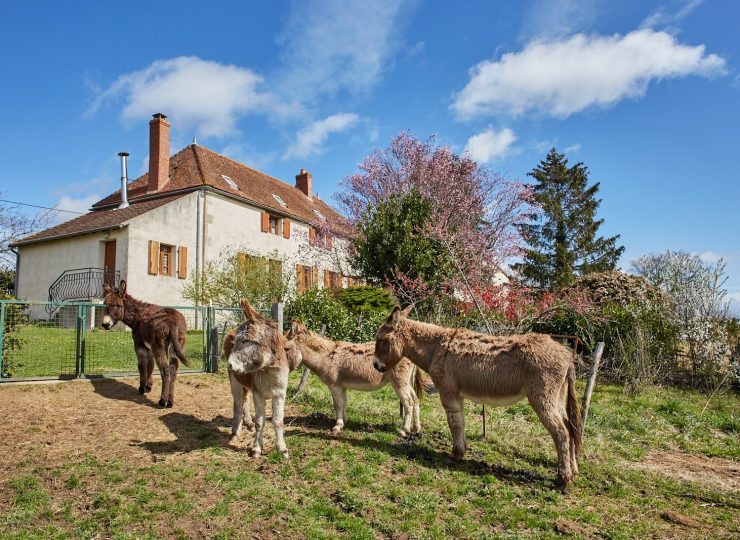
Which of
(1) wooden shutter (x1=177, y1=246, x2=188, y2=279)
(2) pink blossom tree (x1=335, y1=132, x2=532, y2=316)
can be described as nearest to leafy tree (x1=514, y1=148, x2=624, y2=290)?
(2) pink blossom tree (x1=335, y1=132, x2=532, y2=316)

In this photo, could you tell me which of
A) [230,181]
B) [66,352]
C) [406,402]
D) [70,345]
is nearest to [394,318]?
[406,402]

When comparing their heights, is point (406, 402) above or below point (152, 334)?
below

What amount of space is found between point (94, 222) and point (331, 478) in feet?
72.1

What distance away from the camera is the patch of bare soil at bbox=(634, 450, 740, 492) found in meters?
6.67

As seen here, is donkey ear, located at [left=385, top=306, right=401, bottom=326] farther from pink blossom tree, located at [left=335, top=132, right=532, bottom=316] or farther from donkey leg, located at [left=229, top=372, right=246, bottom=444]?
pink blossom tree, located at [left=335, top=132, right=532, bottom=316]

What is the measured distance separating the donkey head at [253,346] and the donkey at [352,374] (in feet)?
4.91

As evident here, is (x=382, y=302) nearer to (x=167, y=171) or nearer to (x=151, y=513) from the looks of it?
(x=151, y=513)

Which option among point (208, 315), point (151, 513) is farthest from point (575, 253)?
point (151, 513)

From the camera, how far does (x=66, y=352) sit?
11305mm

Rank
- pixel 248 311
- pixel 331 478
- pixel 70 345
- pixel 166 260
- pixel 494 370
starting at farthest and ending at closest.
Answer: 1. pixel 166 260
2. pixel 70 345
3. pixel 494 370
4. pixel 248 311
5. pixel 331 478

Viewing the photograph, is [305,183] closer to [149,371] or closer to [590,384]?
[149,371]

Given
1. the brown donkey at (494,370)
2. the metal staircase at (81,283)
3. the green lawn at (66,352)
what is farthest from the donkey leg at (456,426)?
the metal staircase at (81,283)

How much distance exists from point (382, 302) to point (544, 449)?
845 cm

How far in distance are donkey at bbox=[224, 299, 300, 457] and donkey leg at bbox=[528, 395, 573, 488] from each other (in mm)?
3144
